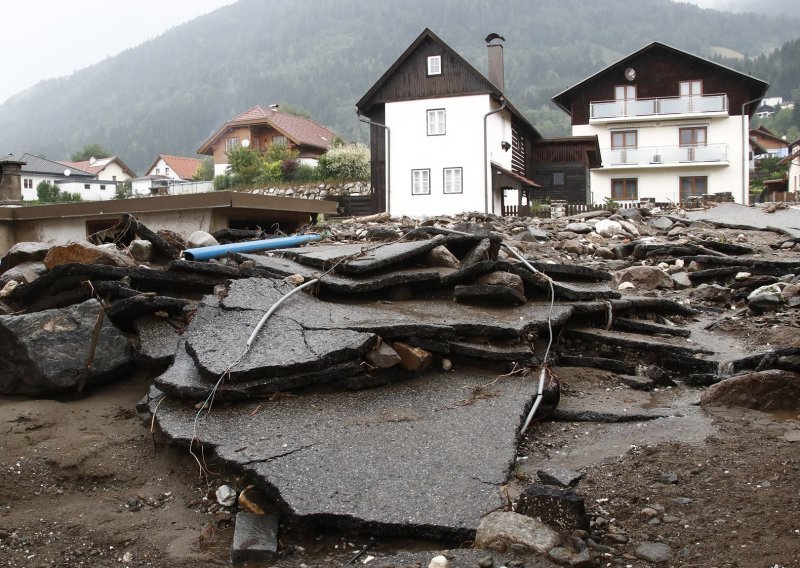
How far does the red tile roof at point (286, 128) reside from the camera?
50.0 meters

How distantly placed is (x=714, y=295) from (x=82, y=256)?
684 cm

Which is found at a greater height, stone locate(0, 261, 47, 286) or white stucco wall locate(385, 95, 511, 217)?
white stucco wall locate(385, 95, 511, 217)

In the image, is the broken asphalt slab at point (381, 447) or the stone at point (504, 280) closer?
the broken asphalt slab at point (381, 447)

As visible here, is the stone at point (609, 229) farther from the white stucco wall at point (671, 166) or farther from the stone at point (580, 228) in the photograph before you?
the white stucco wall at point (671, 166)

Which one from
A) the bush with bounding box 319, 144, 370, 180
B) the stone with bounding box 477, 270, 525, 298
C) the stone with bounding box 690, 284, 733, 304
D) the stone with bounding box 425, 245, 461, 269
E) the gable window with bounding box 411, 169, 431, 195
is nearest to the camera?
the stone with bounding box 477, 270, 525, 298

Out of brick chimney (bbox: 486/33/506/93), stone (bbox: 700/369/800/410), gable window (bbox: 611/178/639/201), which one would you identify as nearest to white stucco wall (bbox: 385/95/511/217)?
brick chimney (bbox: 486/33/506/93)

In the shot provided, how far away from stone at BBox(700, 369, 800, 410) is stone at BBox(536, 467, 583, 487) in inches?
62.7

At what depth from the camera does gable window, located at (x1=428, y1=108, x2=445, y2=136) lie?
31.2 meters

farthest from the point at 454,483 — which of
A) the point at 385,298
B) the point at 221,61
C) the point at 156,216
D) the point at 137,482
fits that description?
the point at 221,61

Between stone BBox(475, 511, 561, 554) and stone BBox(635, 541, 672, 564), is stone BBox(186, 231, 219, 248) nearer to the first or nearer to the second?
stone BBox(475, 511, 561, 554)

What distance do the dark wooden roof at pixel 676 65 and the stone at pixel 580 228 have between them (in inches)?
1070

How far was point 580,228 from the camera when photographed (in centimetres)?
1538

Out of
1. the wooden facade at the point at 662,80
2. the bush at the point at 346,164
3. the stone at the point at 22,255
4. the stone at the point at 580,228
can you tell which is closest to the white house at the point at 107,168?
the bush at the point at 346,164

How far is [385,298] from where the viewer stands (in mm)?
6371
